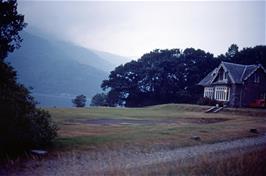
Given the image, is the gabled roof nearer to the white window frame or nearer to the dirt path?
the white window frame

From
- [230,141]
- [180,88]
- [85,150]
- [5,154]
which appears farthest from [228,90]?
[5,154]

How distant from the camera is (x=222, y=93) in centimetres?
4909

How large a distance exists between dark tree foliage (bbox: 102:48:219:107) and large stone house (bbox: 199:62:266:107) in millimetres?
15136

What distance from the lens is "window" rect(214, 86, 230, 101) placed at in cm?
4778

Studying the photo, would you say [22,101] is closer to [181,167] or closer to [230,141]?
[181,167]

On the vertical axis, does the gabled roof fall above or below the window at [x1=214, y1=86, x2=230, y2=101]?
above

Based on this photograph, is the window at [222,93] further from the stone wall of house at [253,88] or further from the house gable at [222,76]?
the stone wall of house at [253,88]

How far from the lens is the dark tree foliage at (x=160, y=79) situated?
220ft

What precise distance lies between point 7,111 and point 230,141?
1275cm

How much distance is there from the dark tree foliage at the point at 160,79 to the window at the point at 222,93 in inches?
497

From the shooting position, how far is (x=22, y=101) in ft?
44.8

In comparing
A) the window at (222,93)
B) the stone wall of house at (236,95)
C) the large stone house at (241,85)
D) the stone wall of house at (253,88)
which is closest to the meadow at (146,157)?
the stone wall of house at (236,95)

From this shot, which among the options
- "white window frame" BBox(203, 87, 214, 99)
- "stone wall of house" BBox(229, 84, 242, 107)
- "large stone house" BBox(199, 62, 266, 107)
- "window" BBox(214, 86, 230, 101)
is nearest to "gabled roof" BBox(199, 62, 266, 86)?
"large stone house" BBox(199, 62, 266, 107)

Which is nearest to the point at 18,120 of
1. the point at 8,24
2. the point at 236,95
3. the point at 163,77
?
the point at 8,24
